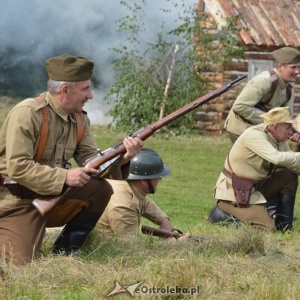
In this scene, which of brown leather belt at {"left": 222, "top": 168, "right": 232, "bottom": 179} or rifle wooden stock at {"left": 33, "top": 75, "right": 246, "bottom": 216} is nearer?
rifle wooden stock at {"left": 33, "top": 75, "right": 246, "bottom": 216}

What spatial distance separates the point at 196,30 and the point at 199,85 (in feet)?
3.92

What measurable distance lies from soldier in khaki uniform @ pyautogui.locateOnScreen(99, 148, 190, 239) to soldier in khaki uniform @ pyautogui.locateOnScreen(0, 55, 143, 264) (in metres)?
0.96

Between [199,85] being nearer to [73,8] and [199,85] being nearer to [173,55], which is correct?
[173,55]

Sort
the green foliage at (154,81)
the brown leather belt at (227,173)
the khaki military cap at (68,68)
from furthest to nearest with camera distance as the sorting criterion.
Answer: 1. the green foliage at (154,81)
2. the brown leather belt at (227,173)
3. the khaki military cap at (68,68)

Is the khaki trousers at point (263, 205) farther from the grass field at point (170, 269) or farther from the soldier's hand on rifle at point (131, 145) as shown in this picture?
the soldier's hand on rifle at point (131, 145)

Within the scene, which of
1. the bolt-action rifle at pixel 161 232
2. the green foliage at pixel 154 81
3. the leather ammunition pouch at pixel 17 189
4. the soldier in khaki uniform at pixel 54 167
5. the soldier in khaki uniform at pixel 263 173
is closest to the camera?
the soldier in khaki uniform at pixel 54 167

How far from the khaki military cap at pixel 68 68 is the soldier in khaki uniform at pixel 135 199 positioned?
1526 mm

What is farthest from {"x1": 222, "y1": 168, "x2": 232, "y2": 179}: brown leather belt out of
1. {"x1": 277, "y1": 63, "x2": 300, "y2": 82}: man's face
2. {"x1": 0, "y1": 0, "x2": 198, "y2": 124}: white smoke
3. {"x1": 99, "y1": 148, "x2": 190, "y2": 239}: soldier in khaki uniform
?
{"x1": 0, "y1": 0, "x2": 198, "y2": 124}: white smoke

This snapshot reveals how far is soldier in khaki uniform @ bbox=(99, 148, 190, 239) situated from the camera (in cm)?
779

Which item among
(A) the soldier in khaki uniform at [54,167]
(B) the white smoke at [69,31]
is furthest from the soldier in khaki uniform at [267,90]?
(B) the white smoke at [69,31]

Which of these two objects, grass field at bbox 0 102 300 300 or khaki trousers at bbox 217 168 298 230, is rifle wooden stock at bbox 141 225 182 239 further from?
khaki trousers at bbox 217 168 298 230

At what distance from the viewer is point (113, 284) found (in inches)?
224

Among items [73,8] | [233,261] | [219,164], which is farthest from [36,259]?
[73,8]

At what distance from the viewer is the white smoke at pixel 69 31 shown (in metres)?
22.6
